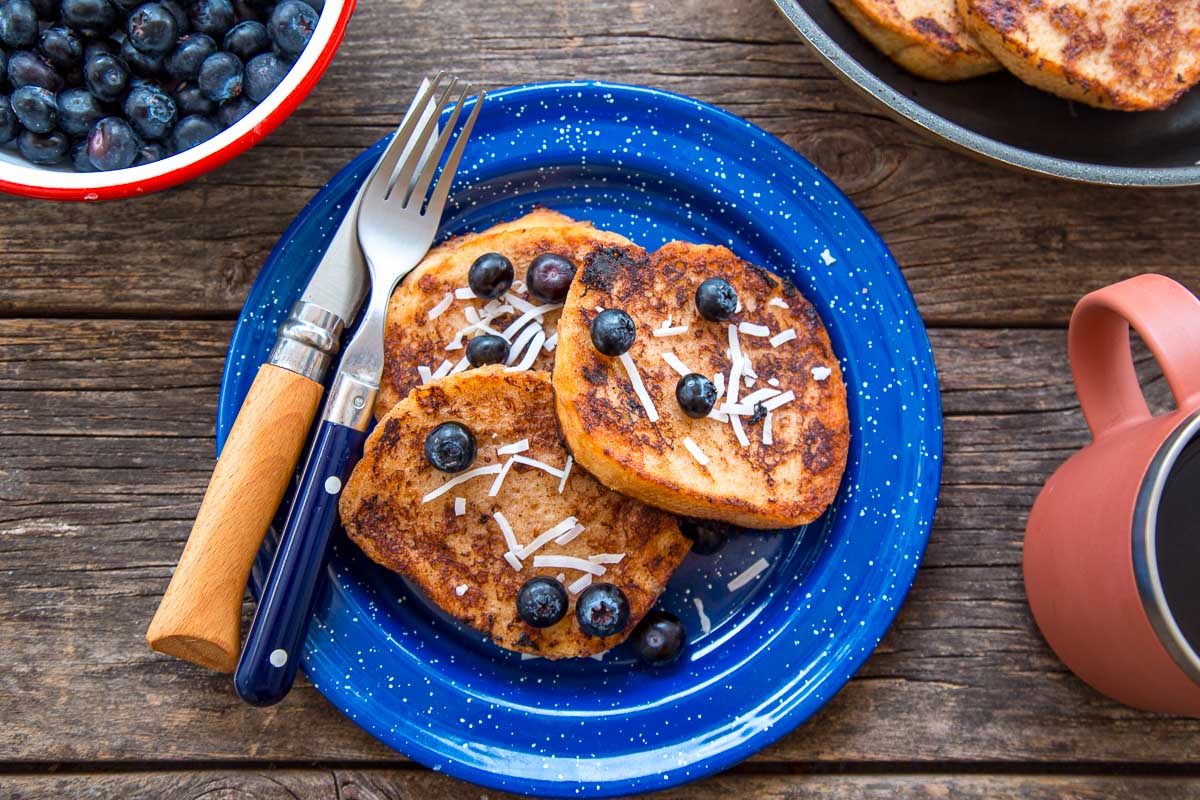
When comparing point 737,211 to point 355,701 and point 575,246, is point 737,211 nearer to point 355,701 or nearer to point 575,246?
point 575,246

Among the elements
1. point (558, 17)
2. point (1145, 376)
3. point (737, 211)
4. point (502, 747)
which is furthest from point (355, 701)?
point (1145, 376)

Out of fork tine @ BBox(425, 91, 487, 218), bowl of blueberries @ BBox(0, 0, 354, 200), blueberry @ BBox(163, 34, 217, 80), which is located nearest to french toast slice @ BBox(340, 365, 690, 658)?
fork tine @ BBox(425, 91, 487, 218)

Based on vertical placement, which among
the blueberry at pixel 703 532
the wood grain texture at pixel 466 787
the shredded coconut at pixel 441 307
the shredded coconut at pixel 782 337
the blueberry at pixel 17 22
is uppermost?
the blueberry at pixel 17 22

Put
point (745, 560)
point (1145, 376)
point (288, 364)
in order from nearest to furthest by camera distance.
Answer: point (288, 364) < point (745, 560) < point (1145, 376)

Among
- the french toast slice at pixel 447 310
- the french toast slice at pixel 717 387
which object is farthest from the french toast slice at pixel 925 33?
the french toast slice at pixel 447 310

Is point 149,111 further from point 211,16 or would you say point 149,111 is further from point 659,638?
point 659,638

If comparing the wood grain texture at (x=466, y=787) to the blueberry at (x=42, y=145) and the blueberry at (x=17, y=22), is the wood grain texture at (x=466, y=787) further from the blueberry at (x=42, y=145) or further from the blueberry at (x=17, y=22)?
the blueberry at (x=17, y=22)
